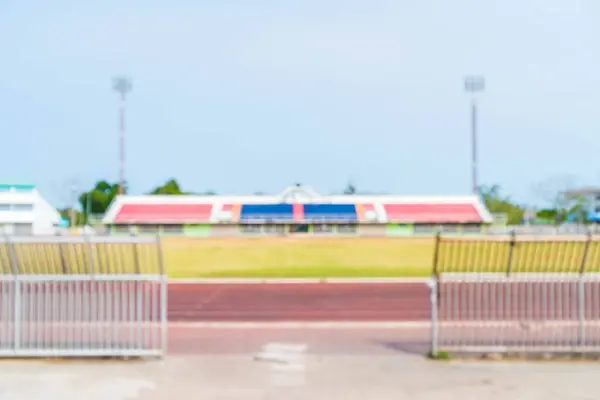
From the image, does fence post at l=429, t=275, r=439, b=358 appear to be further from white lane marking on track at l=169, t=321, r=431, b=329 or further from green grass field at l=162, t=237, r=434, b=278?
green grass field at l=162, t=237, r=434, b=278

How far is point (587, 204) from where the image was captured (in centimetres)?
14488

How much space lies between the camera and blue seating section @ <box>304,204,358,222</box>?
3516 inches

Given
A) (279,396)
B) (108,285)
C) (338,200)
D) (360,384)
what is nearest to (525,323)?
(360,384)

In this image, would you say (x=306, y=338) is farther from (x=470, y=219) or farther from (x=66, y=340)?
(x=470, y=219)

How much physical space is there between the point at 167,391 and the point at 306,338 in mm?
4457

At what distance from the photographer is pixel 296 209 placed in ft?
305

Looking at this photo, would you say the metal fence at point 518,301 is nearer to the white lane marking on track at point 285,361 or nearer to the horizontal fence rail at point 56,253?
the white lane marking on track at point 285,361

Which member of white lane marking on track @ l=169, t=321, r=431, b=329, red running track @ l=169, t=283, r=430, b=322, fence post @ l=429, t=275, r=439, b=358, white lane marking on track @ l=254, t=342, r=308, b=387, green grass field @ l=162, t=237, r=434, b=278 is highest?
fence post @ l=429, t=275, r=439, b=358

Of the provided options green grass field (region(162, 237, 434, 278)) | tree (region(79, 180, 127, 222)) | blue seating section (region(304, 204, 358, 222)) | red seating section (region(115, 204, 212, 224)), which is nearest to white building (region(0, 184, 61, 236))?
green grass field (region(162, 237, 434, 278))

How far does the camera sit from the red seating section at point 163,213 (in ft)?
284

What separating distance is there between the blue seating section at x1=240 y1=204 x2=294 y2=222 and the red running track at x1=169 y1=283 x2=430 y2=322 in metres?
63.5

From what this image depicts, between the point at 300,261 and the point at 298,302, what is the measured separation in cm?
1912

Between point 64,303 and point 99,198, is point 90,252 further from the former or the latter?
point 99,198

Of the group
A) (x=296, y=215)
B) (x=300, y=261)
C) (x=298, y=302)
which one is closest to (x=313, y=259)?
(x=300, y=261)
